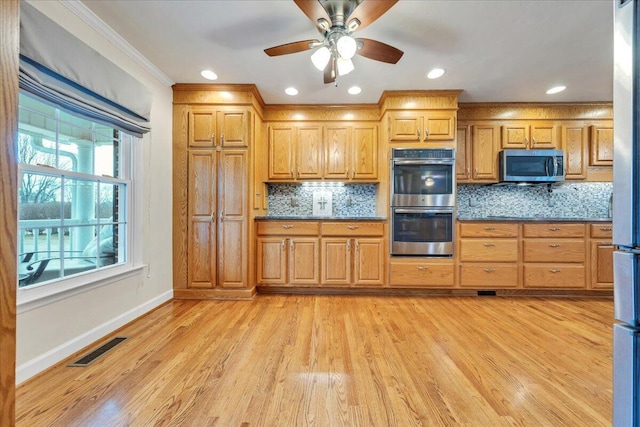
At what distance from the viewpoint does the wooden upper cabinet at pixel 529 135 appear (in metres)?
3.27

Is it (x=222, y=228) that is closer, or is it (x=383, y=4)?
(x=383, y=4)

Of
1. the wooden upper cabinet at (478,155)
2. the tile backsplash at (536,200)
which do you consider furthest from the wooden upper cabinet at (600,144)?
the wooden upper cabinet at (478,155)

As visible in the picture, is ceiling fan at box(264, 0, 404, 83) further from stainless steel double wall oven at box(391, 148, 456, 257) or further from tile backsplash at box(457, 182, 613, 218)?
tile backsplash at box(457, 182, 613, 218)

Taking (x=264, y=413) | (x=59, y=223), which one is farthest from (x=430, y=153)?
(x=59, y=223)

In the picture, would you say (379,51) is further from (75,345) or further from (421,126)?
(75,345)

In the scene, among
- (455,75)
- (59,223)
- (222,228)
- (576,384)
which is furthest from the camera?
(222,228)

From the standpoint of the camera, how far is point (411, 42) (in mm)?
2117

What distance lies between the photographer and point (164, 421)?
1193mm

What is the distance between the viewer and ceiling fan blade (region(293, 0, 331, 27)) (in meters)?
1.49

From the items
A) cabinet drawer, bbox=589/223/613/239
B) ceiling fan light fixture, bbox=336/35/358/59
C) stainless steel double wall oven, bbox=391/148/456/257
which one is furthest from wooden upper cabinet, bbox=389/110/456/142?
cabinet drawer, bbox=589/223/613/239

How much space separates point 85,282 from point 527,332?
340 cm

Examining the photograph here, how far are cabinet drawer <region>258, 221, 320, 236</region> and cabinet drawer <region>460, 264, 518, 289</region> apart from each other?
1785mm

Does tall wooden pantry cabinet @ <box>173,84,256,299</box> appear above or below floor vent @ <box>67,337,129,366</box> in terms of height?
above

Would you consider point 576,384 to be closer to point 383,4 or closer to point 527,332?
point 527,332
